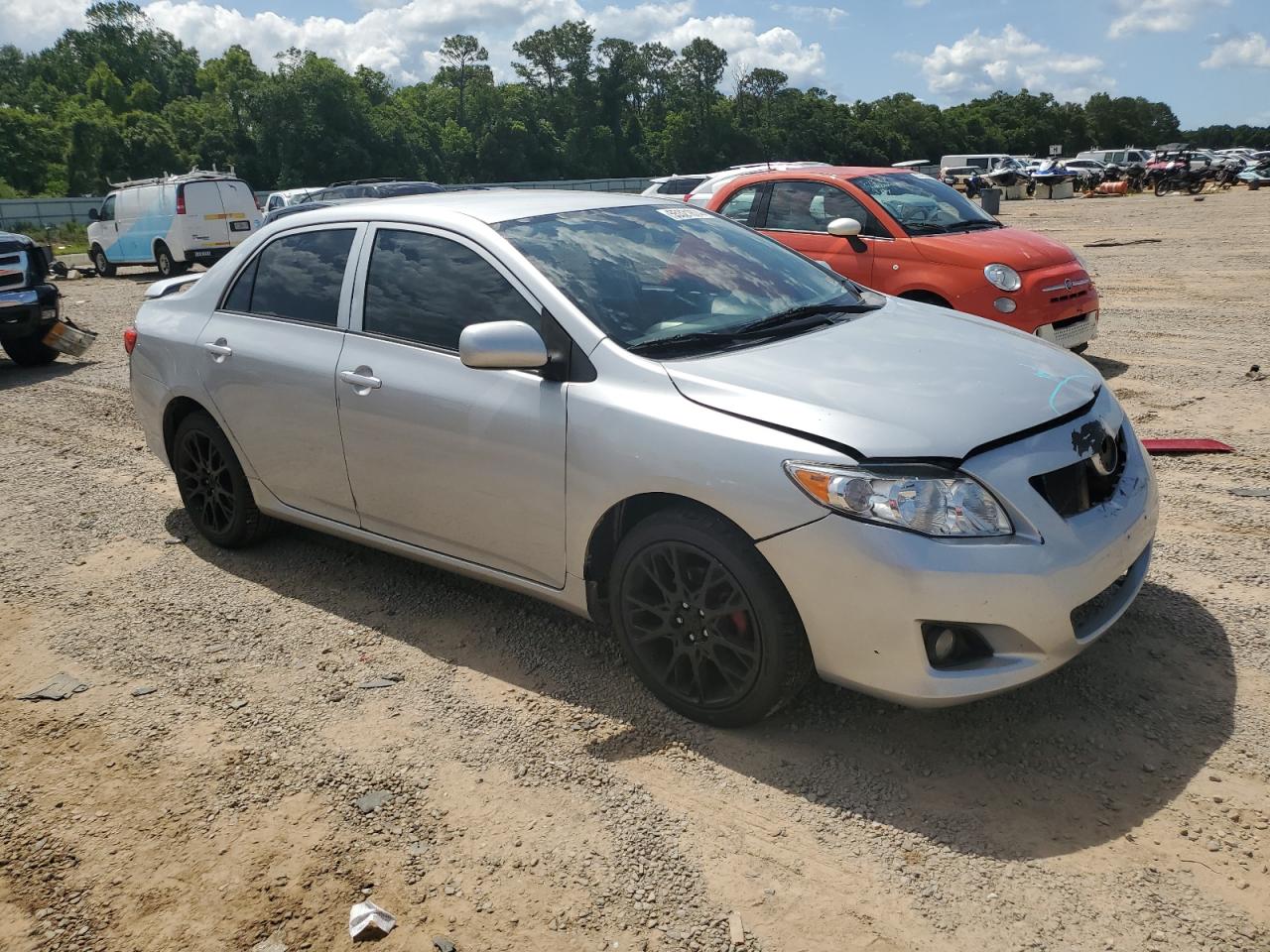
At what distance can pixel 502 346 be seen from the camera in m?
A: 3.38

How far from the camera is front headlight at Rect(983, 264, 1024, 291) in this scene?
7.78 metres

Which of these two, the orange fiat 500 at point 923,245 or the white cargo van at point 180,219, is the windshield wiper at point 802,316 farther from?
the white cargo van at point 180,219

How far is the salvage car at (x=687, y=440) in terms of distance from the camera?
9.46 feet

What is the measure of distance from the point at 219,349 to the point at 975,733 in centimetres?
363

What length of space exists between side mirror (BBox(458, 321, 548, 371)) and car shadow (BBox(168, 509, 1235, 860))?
1.22 m

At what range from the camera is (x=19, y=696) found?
3961mm

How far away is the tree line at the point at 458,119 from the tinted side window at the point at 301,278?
191 feet

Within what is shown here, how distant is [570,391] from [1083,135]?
439 ft

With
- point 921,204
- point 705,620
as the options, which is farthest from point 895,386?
point 921,204

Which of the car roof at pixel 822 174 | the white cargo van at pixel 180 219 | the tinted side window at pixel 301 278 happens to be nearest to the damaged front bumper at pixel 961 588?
the tinted side window at pixel 301 278

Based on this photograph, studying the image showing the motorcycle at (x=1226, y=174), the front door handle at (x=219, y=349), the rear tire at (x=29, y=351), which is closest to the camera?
the front door handle at (x=219, y=349)

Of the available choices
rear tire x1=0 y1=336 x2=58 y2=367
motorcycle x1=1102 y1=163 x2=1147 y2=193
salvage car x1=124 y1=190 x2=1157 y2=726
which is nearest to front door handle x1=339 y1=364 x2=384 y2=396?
salvage car x1=124 y1=190 x2=1157 y2=726

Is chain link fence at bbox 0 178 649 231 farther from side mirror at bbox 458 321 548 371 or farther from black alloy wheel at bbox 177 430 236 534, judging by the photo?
side mirror at bbox 458 321 548 371

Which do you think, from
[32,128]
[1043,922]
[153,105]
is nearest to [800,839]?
[1043,922]
